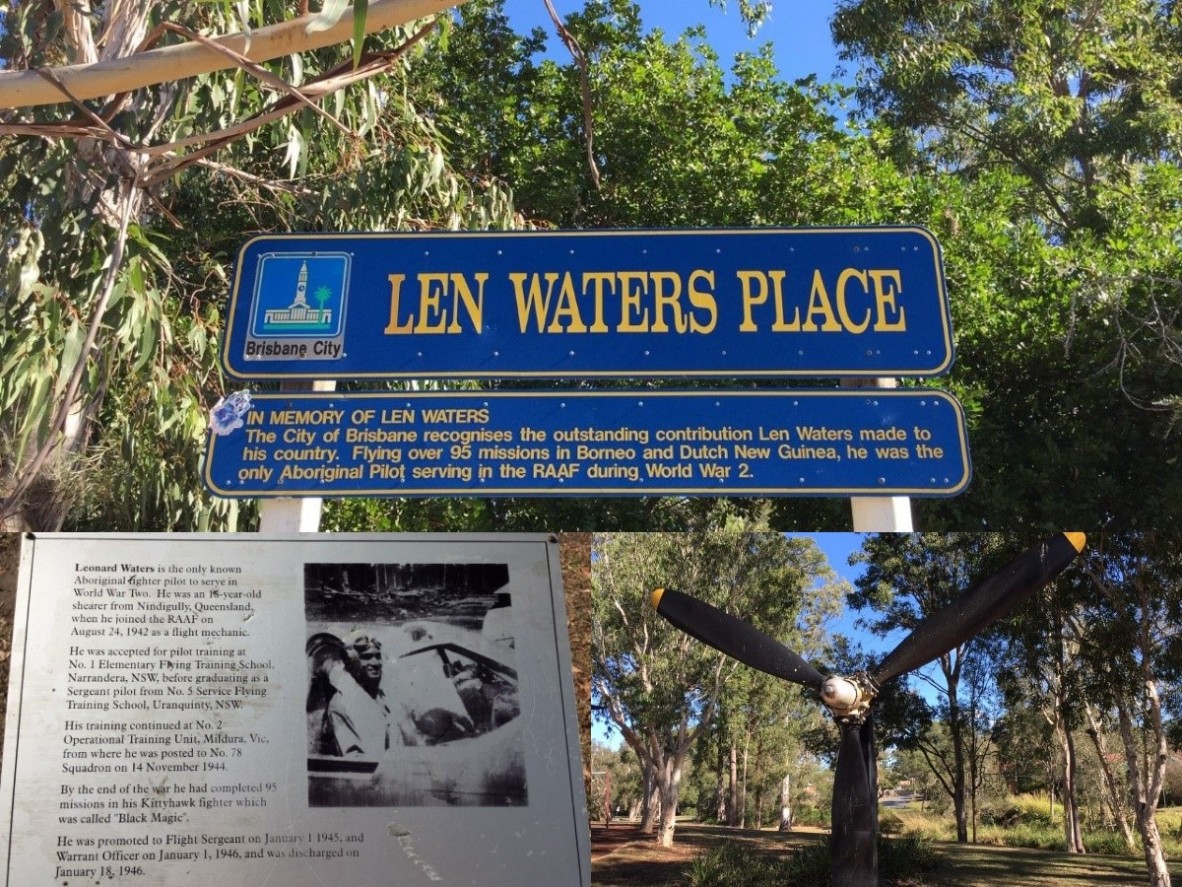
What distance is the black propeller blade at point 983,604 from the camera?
5.52 meters

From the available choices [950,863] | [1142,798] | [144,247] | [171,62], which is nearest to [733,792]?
[950,863]

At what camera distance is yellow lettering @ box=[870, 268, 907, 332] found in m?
6.12

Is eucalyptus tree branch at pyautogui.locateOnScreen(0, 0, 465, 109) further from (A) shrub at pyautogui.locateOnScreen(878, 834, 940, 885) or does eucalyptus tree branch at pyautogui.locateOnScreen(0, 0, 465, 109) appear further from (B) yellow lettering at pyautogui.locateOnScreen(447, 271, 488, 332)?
(A) shrub at pyautogui.locateOnScreen(878, 834, 940, 885)

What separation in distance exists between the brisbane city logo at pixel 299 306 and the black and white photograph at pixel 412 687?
5.79ft

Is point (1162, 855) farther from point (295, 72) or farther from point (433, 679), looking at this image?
point (295, 72)

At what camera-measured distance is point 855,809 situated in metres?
5.39

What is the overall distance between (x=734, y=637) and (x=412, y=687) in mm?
1800

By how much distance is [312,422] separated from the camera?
600 cm

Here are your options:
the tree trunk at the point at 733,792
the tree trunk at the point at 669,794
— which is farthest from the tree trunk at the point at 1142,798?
the tree trunk at the point at 669,794

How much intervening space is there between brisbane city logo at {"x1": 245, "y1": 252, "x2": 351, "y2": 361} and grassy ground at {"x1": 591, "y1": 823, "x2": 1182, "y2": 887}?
2.88m

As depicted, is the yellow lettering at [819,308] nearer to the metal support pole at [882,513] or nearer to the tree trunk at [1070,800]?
the metal support pole at [882,513]

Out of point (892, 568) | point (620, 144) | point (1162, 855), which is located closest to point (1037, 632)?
point (892, 568)

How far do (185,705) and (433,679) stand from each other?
36.9 inches

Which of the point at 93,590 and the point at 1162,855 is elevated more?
the point at 93,590
